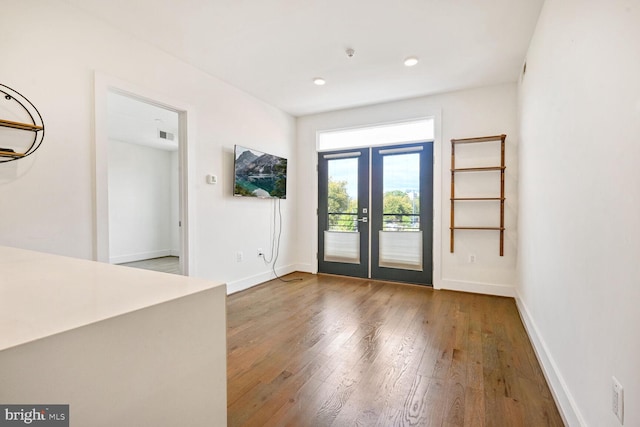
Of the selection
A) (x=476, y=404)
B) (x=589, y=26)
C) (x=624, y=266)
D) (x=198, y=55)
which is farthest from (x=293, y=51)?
(x=476, y=404)

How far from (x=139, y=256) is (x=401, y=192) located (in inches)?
216

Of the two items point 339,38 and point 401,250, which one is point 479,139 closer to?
point 401,250

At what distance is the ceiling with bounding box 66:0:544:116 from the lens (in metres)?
2.30

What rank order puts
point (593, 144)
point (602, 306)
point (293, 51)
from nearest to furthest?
point (602, 306), point (593, 144), point (293, 51)

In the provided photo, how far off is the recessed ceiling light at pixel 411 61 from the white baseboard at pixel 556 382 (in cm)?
268

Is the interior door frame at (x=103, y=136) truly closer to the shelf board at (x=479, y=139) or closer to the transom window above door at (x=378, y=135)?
the transom window above door at (x=378, y=135)

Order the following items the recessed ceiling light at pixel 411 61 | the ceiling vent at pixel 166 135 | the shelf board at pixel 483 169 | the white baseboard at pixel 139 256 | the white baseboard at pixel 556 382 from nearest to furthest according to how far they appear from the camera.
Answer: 1. the white baseboard at pixel 556 382
2. the recessed ceiling light at pixel 411 61
3. the shelf board at pixel 483 169
4. the ceiling vent at pixel 166 135
5. the white baseboard at pixel 139 256

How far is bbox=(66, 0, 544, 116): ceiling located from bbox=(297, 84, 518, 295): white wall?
232mm

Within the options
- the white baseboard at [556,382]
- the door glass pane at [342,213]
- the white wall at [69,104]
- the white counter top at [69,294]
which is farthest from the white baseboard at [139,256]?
the white baseboard at [556,382]

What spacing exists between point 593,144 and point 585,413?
122cm

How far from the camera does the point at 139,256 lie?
6297 mm

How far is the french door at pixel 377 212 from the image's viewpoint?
4.17 meters

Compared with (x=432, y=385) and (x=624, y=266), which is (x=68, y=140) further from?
(x=624, y=266)

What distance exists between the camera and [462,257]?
12.8ft
